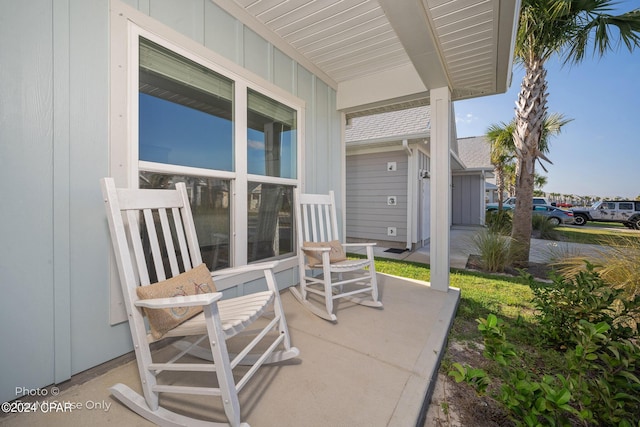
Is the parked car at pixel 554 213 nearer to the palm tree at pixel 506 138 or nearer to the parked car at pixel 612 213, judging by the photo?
the parked car at pixel 612 213

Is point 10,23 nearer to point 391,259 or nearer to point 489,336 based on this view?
point 489,336

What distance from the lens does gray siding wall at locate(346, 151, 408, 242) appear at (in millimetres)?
6176

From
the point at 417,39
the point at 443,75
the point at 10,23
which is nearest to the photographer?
the point at 10,23

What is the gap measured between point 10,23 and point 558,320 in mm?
3757

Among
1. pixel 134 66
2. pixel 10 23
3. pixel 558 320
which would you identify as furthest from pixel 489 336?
pixel 10 23

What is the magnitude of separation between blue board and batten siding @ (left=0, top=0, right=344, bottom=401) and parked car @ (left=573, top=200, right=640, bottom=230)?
1793 centimetres

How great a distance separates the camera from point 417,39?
7.22 ft

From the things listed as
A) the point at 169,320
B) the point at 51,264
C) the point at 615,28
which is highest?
the point at 615,28

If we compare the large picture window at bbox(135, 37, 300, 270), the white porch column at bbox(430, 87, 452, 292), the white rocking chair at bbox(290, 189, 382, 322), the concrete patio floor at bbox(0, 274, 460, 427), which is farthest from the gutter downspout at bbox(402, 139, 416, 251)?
the concrete patio floor at bbox(0, 274, 460, 427)

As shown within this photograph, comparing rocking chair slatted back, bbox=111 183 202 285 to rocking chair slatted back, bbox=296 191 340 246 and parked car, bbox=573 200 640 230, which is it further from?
parked car, bbox=573 200 640 230

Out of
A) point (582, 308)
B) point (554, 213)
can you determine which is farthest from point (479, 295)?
point (554, 213)

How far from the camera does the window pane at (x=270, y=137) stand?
99.7 inches

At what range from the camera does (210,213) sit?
2.19 m

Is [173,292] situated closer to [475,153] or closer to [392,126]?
[392,126]
